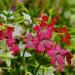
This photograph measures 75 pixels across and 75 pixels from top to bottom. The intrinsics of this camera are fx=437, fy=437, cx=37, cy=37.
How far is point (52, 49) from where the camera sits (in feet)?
5.19

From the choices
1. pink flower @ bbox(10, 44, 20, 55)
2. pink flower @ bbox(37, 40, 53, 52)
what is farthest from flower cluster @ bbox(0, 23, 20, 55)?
pink flower @ bbox(37, 40, 53, 52)

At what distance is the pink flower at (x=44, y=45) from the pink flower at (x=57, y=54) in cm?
2

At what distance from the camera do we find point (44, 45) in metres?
1.56

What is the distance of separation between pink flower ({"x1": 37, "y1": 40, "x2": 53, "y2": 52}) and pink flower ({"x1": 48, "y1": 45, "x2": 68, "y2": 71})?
2 centimetres

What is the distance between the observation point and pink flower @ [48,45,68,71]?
61.7 inches

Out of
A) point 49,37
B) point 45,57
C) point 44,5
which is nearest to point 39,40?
point 49,37

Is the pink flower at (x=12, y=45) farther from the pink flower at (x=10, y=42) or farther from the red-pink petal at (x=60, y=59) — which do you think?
the red-pink petal at (x=60, y=59)

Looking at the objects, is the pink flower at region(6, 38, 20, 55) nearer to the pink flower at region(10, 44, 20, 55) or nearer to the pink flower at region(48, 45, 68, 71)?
the pink flower at region(10, 44, 20, 55)

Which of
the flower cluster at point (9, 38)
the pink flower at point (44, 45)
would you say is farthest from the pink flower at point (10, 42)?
the pink flower at point (44, 45)

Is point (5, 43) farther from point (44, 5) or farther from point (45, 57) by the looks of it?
point (44, 5)

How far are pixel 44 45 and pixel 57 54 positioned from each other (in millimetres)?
64

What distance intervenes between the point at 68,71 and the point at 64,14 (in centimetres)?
174

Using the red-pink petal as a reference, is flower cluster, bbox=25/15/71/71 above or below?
above

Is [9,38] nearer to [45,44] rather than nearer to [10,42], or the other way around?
[10,42]
